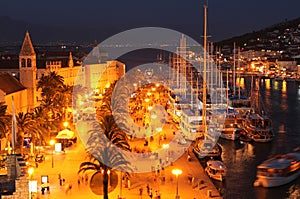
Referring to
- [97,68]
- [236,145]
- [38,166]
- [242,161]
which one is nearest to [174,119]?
[236,145]

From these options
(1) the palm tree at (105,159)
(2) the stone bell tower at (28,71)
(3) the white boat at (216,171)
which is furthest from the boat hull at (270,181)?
(2) the stone bell tower at (28,71)

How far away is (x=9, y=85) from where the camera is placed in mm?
37875

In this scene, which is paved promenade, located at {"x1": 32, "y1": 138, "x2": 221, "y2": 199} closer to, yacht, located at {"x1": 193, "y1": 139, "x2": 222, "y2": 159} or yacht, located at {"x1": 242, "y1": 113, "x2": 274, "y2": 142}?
yacht, located at {"x1": 193, "y1": 139, "x2": 222, "y2": 159}

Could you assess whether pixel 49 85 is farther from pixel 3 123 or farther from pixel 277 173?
pixel 277 173

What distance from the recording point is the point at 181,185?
24.8 m

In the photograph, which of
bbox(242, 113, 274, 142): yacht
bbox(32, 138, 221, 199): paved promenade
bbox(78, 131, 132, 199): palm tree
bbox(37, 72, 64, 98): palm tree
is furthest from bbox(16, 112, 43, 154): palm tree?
bbox(242, 113, 274, 142): yacht

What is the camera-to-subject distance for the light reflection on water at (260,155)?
1019 inches

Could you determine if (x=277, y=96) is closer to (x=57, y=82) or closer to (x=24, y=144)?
(x=57, y=82)

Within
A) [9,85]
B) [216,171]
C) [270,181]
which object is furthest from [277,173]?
[9,85]

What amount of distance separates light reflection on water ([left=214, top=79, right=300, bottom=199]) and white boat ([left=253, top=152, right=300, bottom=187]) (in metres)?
0.30

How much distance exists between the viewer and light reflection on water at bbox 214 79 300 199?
25.9 meters

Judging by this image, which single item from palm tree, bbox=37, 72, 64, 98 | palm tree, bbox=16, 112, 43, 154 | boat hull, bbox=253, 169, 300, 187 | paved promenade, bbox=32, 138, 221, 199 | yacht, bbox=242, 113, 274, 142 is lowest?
boat hull, bbox=253, 169, 300, 187

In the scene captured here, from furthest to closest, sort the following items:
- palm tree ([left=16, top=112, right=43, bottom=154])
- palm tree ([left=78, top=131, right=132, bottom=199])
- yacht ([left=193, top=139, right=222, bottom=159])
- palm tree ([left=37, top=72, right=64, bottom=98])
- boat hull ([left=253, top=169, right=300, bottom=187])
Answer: palm tree ([left=37, top=72, right=64, bottom=98])
yacht ([left=193, top=139, right=222, bottom=159])
palm tree ([left=16, top=112, right=43, bottom=154])
boat hull ([left=253, top=169, right=300, bottom=187])
palm tree ([left=78, top=131, right=132, bottom=199])

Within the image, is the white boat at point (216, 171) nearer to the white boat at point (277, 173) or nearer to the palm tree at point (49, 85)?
the white boat at point (277, 173)
